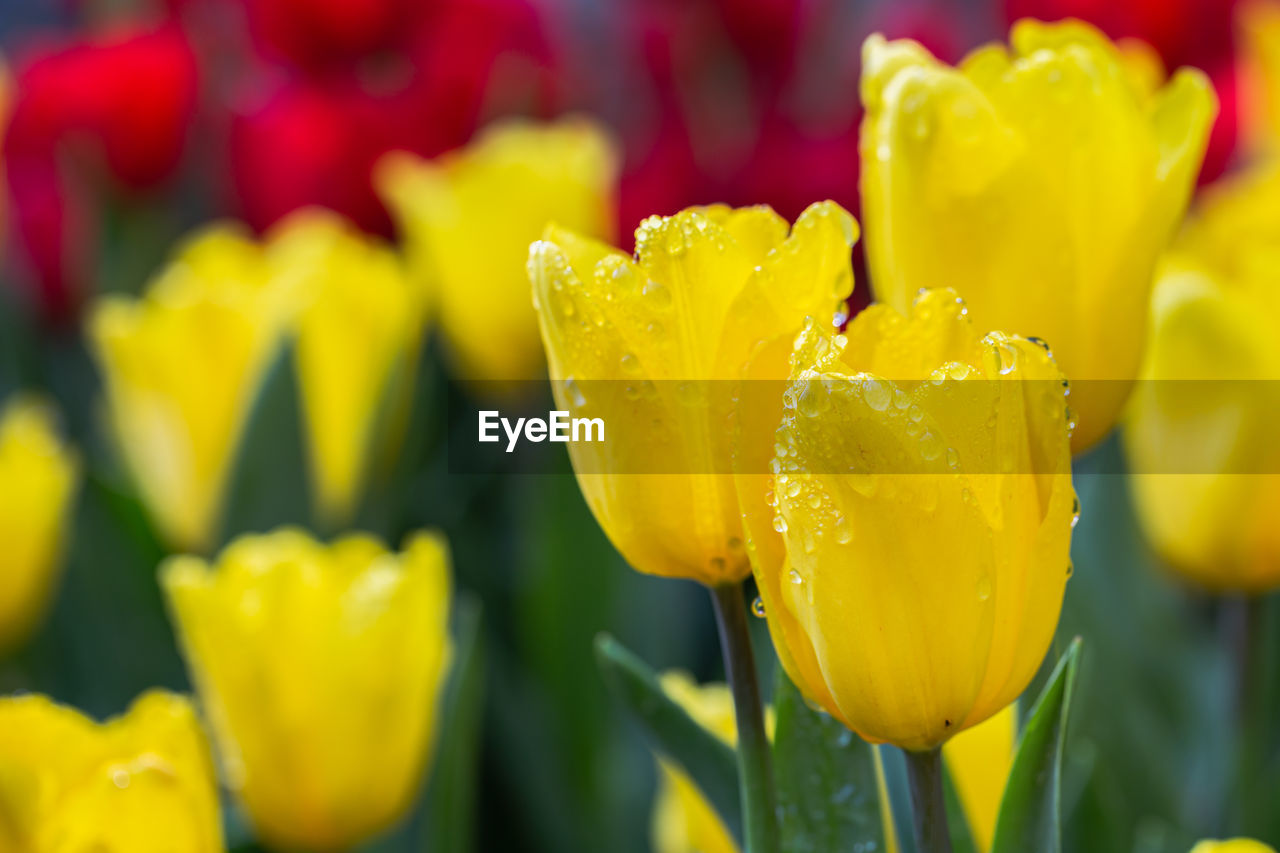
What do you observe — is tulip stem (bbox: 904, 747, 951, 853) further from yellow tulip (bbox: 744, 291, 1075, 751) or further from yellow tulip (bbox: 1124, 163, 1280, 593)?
yellow tulip (bbox: 1124, 163, 1280, 593)

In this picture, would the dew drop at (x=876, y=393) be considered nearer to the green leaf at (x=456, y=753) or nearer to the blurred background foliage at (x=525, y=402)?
the blurred background foliage at (x=525, y=402)

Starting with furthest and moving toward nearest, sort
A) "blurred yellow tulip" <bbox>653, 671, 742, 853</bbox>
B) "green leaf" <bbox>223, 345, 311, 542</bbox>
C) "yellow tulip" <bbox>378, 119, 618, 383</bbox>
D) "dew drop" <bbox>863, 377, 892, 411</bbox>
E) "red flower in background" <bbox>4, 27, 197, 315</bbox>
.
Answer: "red flower in background" <bbox>4, 27, 197, 315</bbox> → "yellow tulip" <bbox>378, 119, 618, 383</bbox> → "green leaf" <bbox>223, 345, 311, 542</bbox> → "blurred yellow tulip" <bbox>653, 671, 742, 853</bbox> → "dew drop" <bbox>863, 377, 892, 411</bbox>


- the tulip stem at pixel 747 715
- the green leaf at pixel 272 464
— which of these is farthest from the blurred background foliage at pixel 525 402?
the tulip stem at pixel 747 715

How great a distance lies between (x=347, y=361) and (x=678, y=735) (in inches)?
15.8

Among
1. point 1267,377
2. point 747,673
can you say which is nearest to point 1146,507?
point 1267,377

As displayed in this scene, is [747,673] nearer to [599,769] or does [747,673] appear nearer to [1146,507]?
[1146,507]

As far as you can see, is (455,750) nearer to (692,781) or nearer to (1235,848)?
(692,781)

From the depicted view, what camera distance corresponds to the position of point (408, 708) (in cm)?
44

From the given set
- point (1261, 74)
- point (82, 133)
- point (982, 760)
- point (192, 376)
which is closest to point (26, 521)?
point (192, 376)

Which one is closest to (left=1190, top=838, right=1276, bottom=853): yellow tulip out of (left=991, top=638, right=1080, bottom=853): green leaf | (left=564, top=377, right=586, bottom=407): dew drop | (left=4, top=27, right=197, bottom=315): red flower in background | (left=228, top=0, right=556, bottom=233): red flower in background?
(left=991, top=638, right=1080, bottom=853): green leaf

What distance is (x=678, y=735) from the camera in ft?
1.09

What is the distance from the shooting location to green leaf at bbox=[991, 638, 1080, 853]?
0.92 feet

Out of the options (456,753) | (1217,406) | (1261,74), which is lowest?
(456,753)

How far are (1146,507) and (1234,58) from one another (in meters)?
0.45
